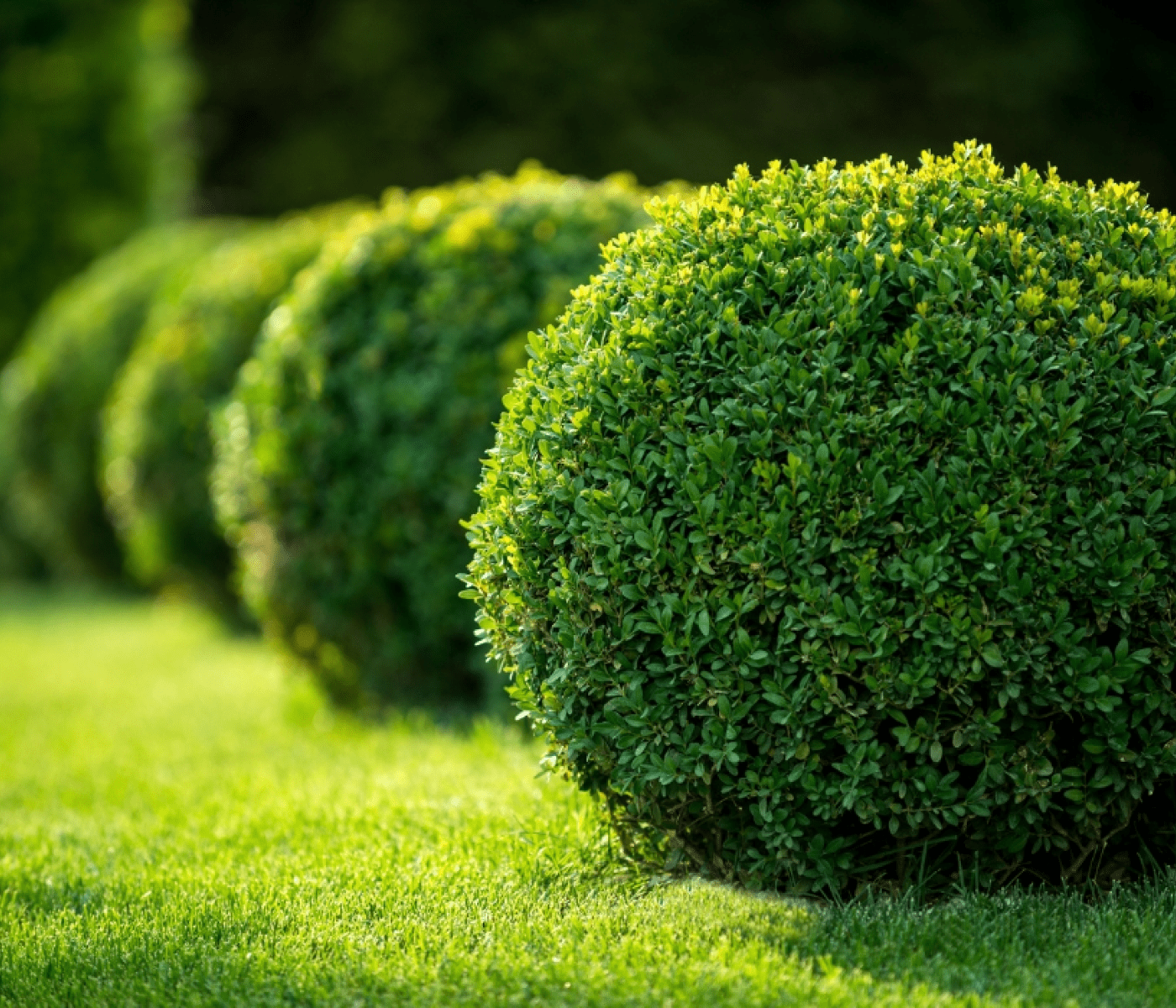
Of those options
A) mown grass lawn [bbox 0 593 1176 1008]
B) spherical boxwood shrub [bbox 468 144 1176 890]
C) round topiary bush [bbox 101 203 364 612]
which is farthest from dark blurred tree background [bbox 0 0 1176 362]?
spherical boxwood shrub [bbox 468 144 1176 890]

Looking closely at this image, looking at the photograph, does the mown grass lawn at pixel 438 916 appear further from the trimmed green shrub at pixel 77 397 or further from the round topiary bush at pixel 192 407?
the trimmed green shrub at pixel 77 397

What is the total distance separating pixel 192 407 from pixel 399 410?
12.2ft

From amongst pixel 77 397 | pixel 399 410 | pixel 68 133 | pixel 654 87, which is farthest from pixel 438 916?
pixel 654 87

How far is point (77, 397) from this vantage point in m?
12.5

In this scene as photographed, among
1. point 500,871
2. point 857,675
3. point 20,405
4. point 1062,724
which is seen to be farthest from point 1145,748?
point 20,405

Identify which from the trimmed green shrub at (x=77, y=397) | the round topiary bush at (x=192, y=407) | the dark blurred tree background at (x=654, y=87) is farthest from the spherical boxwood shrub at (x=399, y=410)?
the dark blurred tree background at (x=654, y=87)

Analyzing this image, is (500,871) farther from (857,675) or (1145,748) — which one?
(1145,748)

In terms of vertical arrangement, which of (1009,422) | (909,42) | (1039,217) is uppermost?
(909,42)

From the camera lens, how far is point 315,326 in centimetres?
629

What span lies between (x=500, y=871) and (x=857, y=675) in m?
1.21

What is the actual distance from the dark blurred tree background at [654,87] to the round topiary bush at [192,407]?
14439 mm

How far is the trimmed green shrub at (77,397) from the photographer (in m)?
12.5

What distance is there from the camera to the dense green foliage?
659 inches

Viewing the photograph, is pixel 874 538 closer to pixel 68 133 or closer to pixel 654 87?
pixel 68 133
